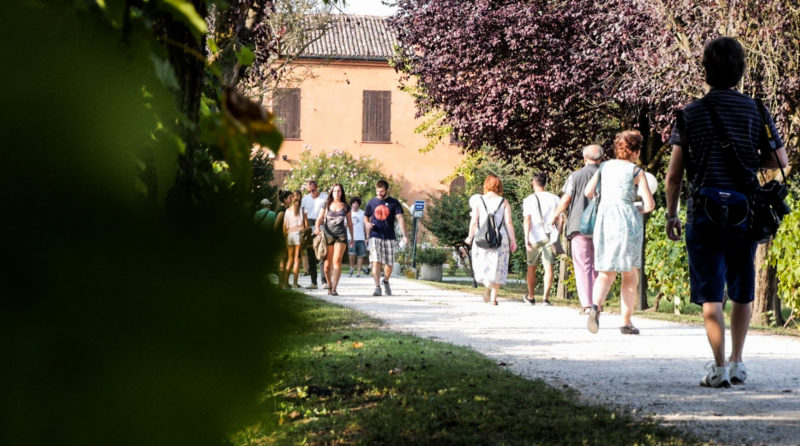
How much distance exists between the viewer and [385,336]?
9.16 metres

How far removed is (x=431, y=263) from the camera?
92.5 ft

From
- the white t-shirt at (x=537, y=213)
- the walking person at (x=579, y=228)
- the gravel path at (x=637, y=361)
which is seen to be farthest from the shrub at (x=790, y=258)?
the white t-shirt at (x=537, y=213)

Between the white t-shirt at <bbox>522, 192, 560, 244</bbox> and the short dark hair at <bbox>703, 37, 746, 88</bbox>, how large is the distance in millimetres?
8863

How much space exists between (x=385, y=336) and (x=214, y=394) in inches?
324

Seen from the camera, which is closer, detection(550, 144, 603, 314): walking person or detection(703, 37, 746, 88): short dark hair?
detection(703, 37, 746, 88): short dark hair

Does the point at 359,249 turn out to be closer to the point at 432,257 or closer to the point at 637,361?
the point at 432,257

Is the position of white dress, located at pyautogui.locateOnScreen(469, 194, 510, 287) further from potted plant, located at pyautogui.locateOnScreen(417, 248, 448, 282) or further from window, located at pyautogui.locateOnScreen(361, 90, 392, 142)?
window, located at pyautogui.locateOnScreen(361, 90, 392, 142)

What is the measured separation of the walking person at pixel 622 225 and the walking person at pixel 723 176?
145 inches

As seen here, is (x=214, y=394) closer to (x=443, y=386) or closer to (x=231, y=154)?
(x=231, y=154)

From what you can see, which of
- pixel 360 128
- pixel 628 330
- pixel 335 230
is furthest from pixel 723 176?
pixel 360 128

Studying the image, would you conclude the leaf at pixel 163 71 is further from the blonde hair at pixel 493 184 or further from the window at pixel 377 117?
the window at pixel 377 117

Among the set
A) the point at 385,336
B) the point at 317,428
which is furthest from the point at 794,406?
the point at 385,336

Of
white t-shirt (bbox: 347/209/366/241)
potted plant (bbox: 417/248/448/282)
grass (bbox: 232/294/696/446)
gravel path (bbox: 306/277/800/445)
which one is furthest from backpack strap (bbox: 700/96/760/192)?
potted plant (bbox: 417/248/448/282)

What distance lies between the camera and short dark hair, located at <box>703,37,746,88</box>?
613 cm
